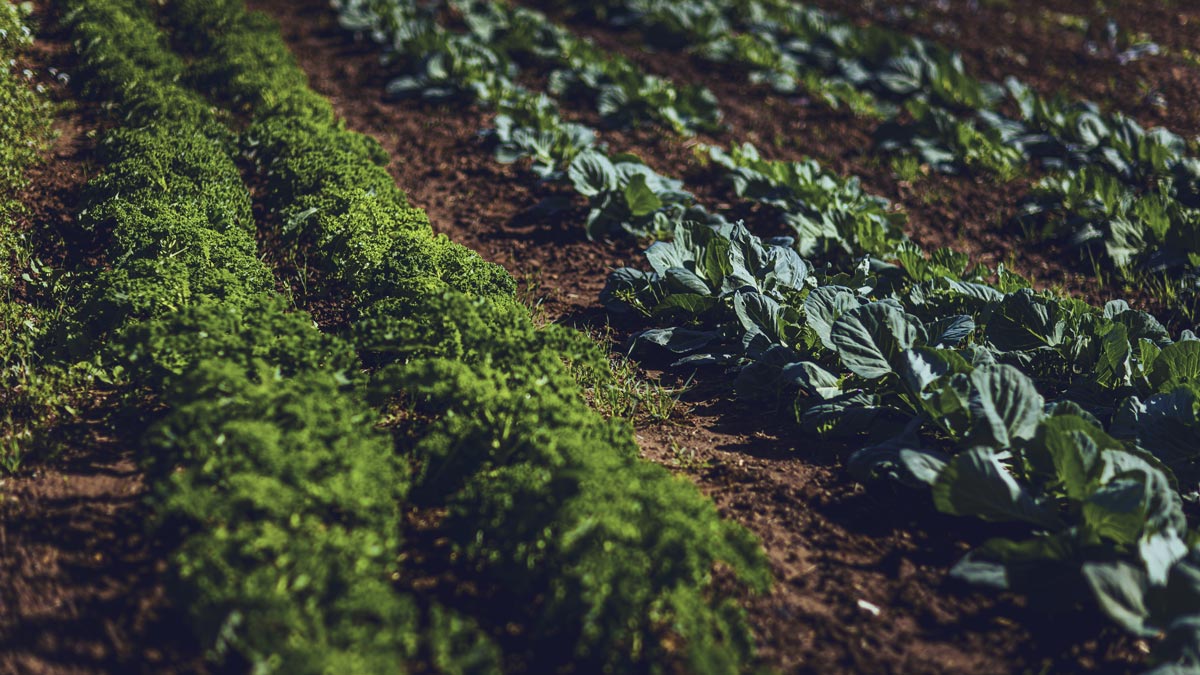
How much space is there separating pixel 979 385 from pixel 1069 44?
8868 mm

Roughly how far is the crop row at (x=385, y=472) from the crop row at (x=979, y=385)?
34.9 inches

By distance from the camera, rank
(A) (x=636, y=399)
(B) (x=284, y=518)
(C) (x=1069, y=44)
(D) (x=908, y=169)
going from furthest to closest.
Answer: (C) (x=1069, y=44) → (D) (x=908, y=169) → (A) (x=636, y=399) → (B) (x=284, y=518)

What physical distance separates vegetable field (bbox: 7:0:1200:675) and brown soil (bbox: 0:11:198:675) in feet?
0.04

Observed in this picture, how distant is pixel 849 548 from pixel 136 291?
305cm

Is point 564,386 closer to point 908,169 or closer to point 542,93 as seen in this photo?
point 908,169

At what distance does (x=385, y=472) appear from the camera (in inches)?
111

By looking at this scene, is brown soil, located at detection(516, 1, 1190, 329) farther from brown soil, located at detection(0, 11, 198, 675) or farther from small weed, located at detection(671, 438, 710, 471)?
brown soil, located at detection(0, 11, 198, 675)

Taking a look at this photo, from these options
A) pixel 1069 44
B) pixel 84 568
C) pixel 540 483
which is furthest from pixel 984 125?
pixel 84 568

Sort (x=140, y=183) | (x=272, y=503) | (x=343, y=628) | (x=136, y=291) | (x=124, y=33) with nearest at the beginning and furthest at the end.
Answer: (x=343, y=628), (x=272, y=503), (x=136, y=291), (x=140, y=183), (x=124, y=33)

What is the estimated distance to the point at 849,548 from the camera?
332 cm

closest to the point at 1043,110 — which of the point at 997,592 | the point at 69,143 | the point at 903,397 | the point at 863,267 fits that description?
the point at 863,267

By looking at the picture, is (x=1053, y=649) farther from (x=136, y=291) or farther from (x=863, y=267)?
(x=136, y=291)

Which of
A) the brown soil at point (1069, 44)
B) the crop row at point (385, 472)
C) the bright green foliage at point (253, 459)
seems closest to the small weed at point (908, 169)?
the brown soil at point (1069, 44)

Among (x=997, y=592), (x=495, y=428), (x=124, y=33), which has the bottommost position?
(x=997, y=592)
